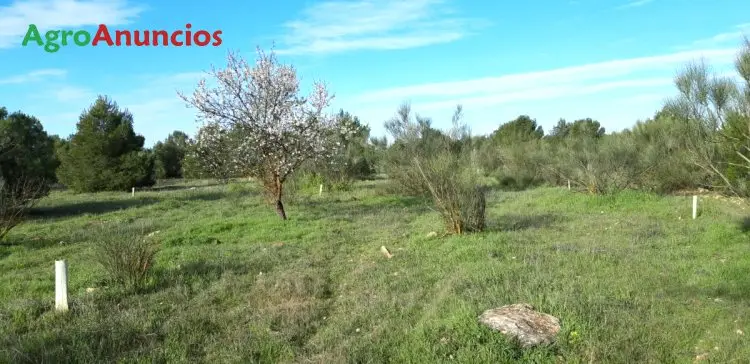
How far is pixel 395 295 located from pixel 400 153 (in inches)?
814

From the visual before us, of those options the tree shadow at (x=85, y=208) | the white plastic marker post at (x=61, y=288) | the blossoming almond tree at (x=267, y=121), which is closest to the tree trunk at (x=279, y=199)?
the blossoming almond tree at (x=267, y=121)

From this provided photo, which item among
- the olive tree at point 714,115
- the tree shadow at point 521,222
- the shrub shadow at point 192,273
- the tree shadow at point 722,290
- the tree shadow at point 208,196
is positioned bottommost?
the tree shadow at point 722,290

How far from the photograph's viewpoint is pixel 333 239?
1130 centimetres

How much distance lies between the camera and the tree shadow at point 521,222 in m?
11.6

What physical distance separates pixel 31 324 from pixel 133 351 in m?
1.57

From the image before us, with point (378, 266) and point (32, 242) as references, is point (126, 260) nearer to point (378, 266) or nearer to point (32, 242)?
point (378, 266)

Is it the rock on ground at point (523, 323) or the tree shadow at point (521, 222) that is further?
the tree shadow at point (521, 222)

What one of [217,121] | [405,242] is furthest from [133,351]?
[217,121]

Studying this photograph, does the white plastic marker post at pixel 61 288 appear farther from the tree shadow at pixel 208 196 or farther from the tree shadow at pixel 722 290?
the tree shadow at pixel 208 196

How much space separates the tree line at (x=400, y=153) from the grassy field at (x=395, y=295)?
1.47 m

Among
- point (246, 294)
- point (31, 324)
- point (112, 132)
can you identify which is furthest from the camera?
point (112, 132)

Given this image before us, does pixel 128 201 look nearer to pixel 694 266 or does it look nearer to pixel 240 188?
pixel 240 188

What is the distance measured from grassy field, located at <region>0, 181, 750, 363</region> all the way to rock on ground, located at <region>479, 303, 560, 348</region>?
0.40 ft

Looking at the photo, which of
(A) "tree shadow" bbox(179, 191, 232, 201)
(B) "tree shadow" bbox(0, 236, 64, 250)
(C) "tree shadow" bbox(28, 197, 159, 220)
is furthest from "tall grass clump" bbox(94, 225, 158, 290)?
(A) "tree shadow" bbox(179, 191, 232, 201)
